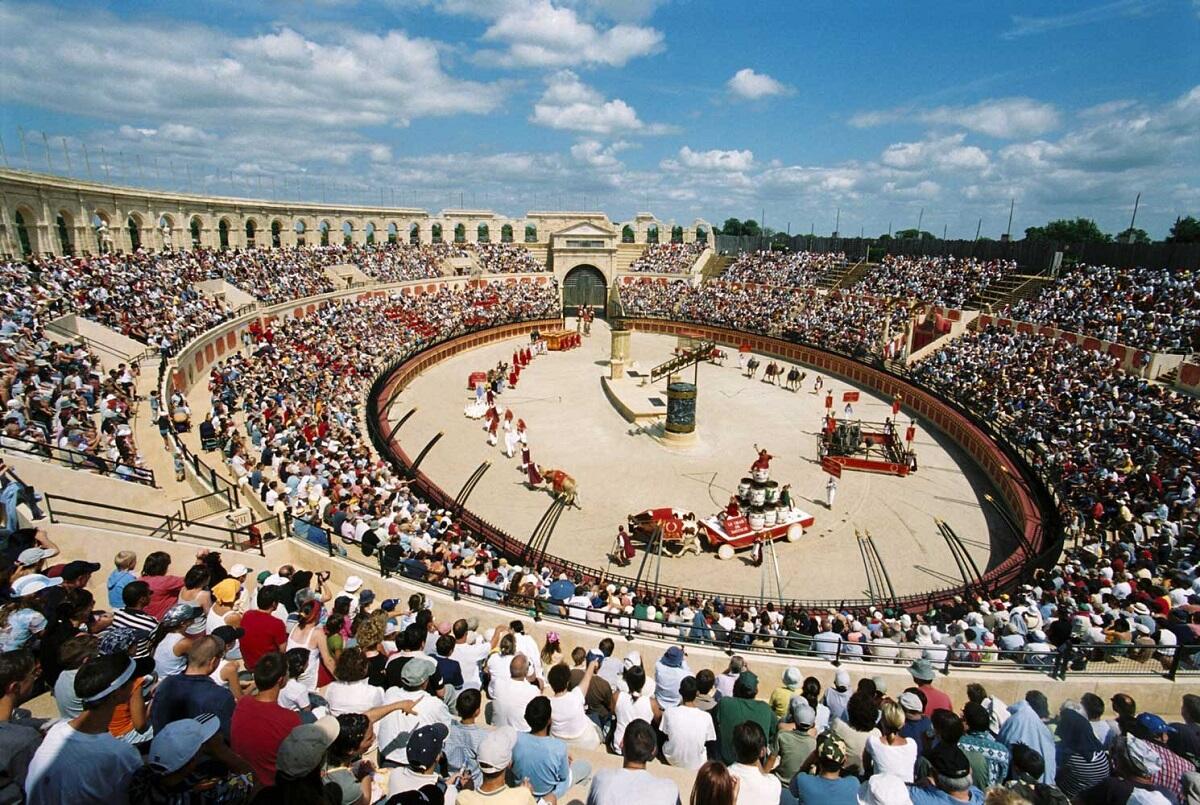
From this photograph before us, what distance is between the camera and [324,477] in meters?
15.8

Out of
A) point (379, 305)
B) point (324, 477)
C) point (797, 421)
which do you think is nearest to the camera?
point (324, 477)

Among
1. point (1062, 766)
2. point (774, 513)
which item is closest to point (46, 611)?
→ point (1062, 766)

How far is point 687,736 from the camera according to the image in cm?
556

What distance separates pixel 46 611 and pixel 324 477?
33.9 feet

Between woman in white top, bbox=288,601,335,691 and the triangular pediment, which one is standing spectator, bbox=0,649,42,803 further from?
the triangular pediment

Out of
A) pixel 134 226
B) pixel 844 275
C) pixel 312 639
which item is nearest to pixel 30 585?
pixel 312 639

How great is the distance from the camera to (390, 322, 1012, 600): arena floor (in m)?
17.2

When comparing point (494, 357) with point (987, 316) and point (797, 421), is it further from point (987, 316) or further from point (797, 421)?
point (987, 316)

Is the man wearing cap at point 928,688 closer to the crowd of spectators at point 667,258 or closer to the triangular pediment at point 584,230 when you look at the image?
the triangular pediment at point 584,230

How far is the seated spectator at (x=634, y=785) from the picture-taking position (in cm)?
396

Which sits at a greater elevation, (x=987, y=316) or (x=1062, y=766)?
(x=987, y=316)

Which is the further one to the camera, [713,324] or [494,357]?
[713,324]

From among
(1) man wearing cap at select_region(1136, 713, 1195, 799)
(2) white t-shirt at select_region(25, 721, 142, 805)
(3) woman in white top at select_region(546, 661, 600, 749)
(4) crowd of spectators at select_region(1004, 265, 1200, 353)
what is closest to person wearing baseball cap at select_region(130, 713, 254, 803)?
(2) white t-shirt at select_region(25, 721, 142, 805)

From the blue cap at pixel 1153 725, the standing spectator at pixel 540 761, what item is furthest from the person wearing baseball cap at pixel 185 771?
the blue cap at pixel 1153 725
